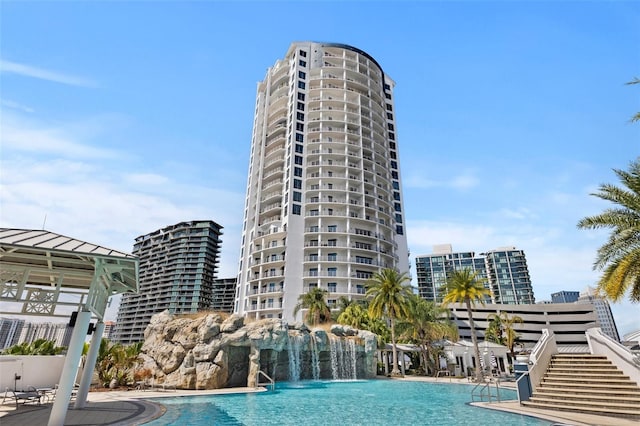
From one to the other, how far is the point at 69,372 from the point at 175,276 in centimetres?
12089

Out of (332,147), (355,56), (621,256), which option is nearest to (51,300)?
(621,256)

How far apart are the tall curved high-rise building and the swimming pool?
33.3m

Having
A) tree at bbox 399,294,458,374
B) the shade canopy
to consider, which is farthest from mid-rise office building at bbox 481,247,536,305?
the shade canopy

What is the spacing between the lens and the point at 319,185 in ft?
202

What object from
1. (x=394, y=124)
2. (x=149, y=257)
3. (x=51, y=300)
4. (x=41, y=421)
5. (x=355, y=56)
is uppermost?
(x=355, y=56)

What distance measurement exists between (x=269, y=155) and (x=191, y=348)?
4871cm

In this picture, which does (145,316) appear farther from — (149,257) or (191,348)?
(191,348)

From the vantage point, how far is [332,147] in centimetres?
6494

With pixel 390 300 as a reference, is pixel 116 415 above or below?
below

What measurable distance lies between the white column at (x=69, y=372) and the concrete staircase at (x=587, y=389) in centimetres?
1697

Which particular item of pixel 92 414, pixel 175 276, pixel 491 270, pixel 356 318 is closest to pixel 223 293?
pixel 175 276

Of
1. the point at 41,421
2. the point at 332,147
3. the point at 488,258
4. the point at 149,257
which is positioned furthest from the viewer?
the point at 488,258

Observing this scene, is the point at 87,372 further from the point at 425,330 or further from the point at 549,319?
the point at 549,319

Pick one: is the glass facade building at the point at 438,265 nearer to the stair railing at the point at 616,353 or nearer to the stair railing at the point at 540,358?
the stair railing at the point at 540,358
